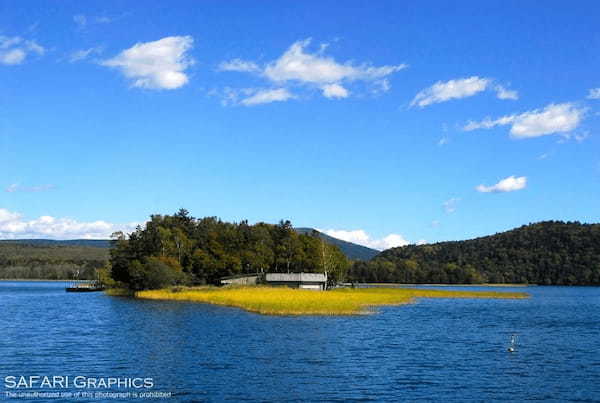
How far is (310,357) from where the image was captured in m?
49.2

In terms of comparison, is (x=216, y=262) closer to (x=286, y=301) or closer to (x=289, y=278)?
(x=289, y=278)

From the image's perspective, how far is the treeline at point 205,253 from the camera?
496 feet

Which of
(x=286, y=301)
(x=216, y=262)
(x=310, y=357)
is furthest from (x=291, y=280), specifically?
(x=310, y=357)

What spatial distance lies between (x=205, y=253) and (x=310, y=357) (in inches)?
4629

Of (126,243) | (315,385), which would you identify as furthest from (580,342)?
(126,243)

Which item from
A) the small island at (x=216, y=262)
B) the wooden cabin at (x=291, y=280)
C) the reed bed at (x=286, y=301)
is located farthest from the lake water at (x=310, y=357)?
the wooden cabin at (x=291, y=280)

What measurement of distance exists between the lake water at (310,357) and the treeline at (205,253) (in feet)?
225

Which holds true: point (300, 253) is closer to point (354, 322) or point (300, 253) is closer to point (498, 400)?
point (354, 322)

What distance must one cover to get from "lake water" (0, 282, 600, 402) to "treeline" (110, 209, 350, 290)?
6858 cm

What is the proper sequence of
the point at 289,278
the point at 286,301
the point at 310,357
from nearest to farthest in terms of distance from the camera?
the point at 310,357, the point at 286,301, the point at 289,278

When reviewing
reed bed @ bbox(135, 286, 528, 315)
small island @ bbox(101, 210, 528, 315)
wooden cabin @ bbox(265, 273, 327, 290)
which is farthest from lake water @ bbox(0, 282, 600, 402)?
wooden cabin @ bbox(265, 273, 327, 290)

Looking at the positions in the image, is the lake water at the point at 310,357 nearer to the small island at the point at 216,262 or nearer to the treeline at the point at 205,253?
the small island at the point at 216,262

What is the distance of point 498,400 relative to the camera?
3600cm

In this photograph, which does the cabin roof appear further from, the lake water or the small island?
the lake water
